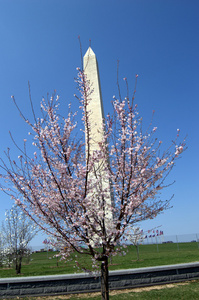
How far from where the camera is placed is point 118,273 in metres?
7.21

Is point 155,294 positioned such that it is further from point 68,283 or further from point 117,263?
point 117,263

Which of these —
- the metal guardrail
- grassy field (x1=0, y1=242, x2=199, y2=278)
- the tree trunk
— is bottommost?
grassy field (x1=0, y1=242, x2=199, y2=278)

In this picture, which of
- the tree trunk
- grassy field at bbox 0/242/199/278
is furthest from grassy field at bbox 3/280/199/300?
the tree trunk

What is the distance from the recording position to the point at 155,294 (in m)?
6.50

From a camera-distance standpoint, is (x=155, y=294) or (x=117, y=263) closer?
(x=155, y=294)

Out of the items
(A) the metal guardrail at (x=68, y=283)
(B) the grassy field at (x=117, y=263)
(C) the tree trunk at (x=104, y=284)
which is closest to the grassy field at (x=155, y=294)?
(A) the metal guardrail at (x=68, y=283)

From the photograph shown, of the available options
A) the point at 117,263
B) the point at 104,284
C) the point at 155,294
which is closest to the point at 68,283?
the point at 155,294

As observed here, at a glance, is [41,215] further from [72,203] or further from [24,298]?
[24,298]

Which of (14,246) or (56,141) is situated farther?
(14,246)

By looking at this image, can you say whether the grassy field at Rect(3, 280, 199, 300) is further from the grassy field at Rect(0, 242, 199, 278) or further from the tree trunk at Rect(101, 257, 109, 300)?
the tree trunk at Rect(101, 257, 109, 300)

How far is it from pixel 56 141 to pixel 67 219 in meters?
1.43

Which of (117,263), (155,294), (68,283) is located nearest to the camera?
(155,294)

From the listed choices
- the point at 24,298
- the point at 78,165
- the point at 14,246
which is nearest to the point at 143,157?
the point at 78,165

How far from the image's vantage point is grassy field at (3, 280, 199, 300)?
20.4 feet
